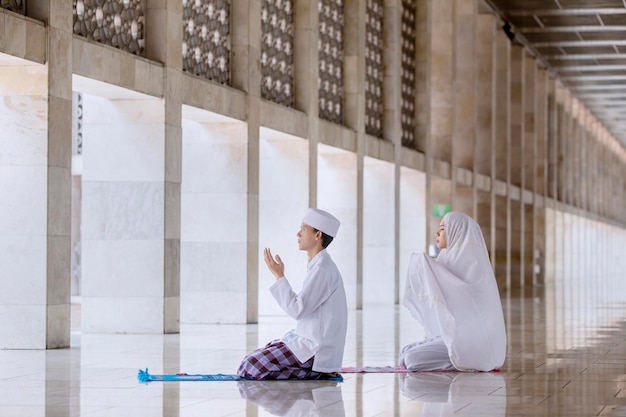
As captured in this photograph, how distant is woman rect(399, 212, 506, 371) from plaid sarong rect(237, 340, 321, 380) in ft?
4.69

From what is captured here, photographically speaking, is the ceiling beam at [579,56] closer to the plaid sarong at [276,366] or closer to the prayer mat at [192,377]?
the plaid sarong at [276,366]

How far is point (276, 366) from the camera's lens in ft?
34.6

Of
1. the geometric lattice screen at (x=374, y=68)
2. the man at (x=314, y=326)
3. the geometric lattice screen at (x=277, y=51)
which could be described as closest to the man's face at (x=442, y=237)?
the man at (x=314, y=326)

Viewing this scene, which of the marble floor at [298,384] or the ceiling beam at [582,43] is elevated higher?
the ceiling beam at [582,43]

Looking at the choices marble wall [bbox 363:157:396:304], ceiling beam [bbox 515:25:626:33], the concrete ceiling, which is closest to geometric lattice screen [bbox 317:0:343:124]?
marble wall [bbox 363:157:396:304]

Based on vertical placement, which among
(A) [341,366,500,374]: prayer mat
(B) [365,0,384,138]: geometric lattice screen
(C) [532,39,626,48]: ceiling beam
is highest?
(C) [532,39,626,48]: ceiling beam

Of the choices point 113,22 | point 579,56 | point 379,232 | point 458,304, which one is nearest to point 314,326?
point 458,304

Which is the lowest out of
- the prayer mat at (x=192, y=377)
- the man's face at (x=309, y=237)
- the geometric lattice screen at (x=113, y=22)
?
the prayer mat at (x=192, y=377)

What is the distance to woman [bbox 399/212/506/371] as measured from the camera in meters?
11.5

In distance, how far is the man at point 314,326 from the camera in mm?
10461

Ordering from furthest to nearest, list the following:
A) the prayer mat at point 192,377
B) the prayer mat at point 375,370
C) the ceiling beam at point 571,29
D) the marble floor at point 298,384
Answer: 1. the ceiling beam at point 571,29
2. the prayer mat at point 375,370
3. the prayer mat at point 192,377
4. the marble floor at point 298,384

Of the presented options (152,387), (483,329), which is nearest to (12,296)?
(152,387)

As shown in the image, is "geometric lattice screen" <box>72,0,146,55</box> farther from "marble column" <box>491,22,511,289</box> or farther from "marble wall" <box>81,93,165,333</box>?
"marble column" <box>491,22,511,289</box>

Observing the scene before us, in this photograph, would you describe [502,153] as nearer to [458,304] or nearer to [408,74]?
[408,74]
